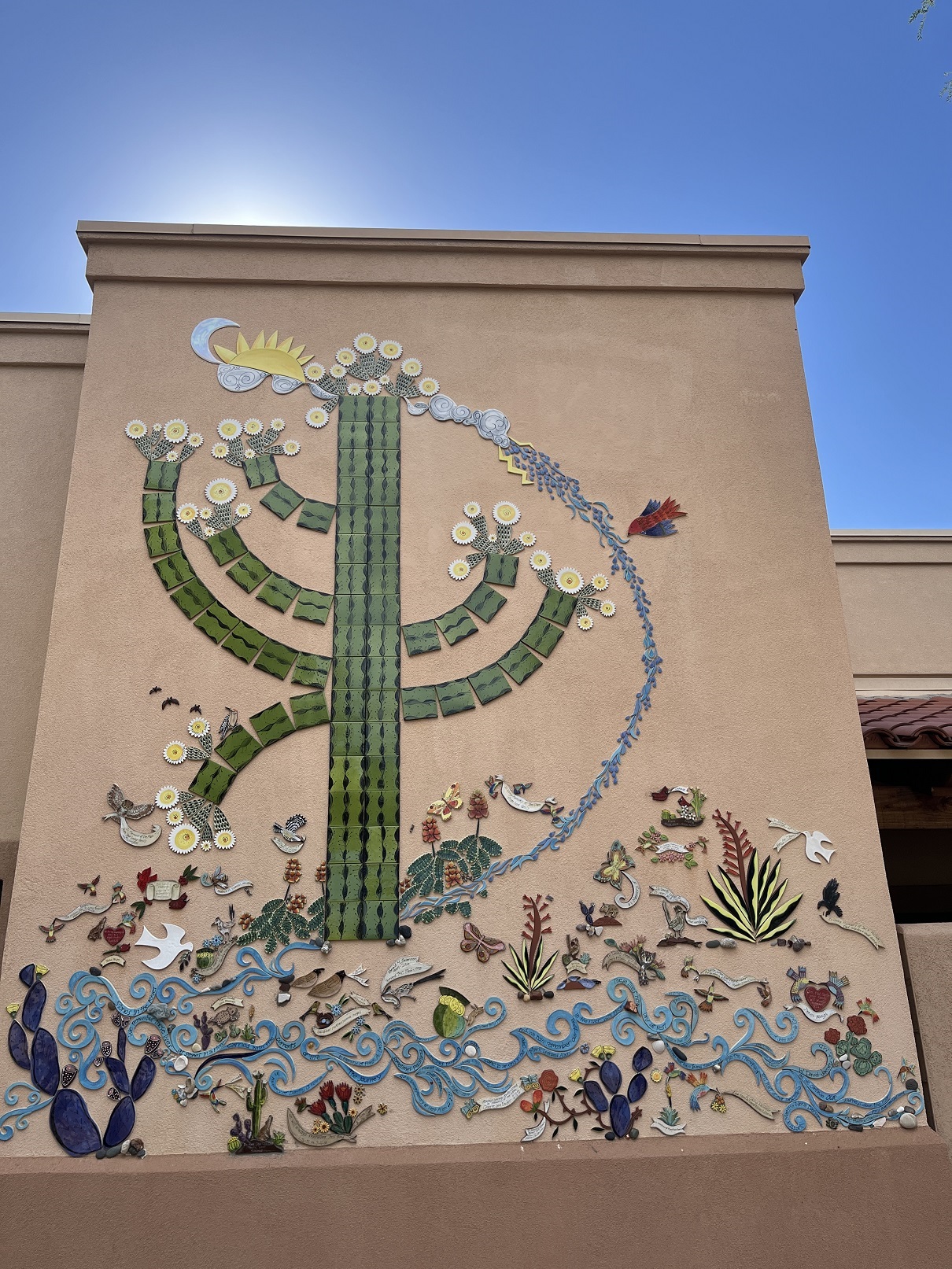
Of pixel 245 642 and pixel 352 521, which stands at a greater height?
pixel 352 521

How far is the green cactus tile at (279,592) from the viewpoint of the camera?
464cm

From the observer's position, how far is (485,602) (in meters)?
4.72

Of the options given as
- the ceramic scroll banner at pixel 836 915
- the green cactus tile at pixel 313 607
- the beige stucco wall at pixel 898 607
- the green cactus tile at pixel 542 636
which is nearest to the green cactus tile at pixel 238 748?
the green cactus tile at pixel 313 607

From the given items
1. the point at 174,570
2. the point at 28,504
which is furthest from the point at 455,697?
the point at 28,504

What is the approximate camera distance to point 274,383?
501 cm

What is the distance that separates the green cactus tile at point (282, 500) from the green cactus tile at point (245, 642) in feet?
1.94

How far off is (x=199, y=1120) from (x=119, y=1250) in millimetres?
502

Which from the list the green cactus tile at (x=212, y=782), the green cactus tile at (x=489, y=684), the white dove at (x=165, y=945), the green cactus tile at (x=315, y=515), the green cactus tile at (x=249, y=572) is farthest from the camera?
the green cactus tile at (x=315, y=515)

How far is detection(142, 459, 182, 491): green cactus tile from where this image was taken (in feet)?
15.8

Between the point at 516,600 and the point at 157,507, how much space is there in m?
1.78

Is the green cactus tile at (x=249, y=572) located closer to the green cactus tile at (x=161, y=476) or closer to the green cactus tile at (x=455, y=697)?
the green cactus tile at (x=161, y=476)

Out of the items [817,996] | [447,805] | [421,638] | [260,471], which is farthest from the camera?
[260,471]

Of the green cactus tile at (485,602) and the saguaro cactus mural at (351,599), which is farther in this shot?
the green cactus tile at (485,602)

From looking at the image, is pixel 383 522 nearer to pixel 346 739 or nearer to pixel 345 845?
pixel 346 739
